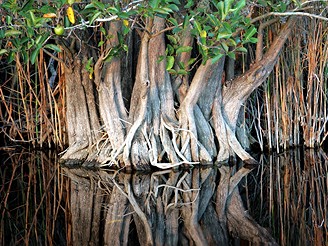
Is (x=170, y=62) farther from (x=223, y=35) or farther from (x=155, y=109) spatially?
(x=223, y=35)

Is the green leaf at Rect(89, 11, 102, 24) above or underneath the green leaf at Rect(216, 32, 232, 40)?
above

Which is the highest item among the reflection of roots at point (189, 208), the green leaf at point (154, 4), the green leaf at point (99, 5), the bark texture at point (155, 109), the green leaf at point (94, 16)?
the green leaf at point (154, 4)

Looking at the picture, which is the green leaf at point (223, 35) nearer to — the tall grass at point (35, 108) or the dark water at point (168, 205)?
the dark water at point (168, 205)

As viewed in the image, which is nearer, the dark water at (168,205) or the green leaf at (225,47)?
the dark water at (168,205)

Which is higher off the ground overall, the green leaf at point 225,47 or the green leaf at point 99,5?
the green leaf at point 99,5

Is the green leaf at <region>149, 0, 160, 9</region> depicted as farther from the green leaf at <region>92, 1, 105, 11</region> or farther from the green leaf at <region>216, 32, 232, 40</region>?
the green leaf at <region>216, 32, 232, 40</region>

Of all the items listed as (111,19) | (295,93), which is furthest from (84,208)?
(295,93)

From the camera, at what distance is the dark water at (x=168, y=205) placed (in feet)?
13.0

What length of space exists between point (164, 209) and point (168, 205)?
0.38 ft

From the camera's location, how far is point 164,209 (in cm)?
461

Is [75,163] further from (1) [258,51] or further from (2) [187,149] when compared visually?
(1) [258,51]

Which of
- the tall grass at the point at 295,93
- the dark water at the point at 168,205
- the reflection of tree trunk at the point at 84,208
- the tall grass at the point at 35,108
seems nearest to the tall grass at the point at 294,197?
the dark water at the point at 168,205

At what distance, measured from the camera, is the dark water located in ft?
13.0

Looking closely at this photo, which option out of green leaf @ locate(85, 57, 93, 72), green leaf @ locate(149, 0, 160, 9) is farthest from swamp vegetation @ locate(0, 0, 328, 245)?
green leaf @ locate(85, 57, 93, 72)
